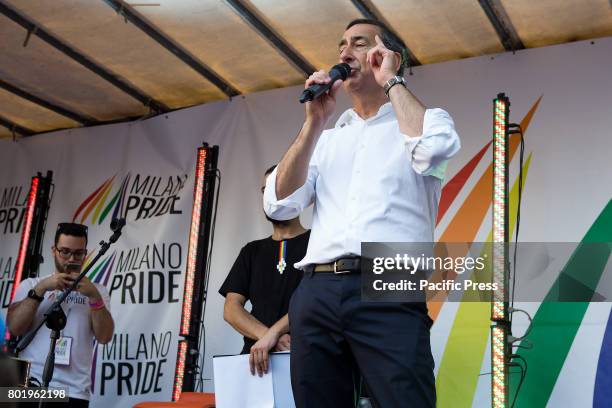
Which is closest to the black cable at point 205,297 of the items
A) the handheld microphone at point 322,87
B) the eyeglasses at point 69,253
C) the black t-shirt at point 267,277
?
the eyeglasses at point 69,253

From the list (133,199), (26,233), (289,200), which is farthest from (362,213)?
(26,233)

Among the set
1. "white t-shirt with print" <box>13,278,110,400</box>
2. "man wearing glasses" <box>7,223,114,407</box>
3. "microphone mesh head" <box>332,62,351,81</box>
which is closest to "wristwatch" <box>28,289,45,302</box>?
"man wearing glasses" <box>7,223,114,407</box>

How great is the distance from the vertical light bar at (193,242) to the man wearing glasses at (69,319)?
45 cm

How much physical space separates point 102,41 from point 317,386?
358 centimetres

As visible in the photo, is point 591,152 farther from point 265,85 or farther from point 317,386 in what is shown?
point 317,386

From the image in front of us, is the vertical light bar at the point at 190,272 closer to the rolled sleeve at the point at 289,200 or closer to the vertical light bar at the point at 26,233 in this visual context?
the vertical light bar at the point at 26,233

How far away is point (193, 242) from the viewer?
515cm

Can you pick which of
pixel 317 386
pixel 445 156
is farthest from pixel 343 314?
pixel 445 156

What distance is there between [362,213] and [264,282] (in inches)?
70.2

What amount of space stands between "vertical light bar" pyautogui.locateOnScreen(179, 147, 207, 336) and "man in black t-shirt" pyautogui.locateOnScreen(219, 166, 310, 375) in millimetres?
984

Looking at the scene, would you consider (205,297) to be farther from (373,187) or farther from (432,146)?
(432,146)

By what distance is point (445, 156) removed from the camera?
2.14 meters

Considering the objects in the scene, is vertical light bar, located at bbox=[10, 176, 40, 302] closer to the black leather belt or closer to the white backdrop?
the white backdrop

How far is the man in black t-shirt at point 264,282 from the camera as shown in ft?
12.5
